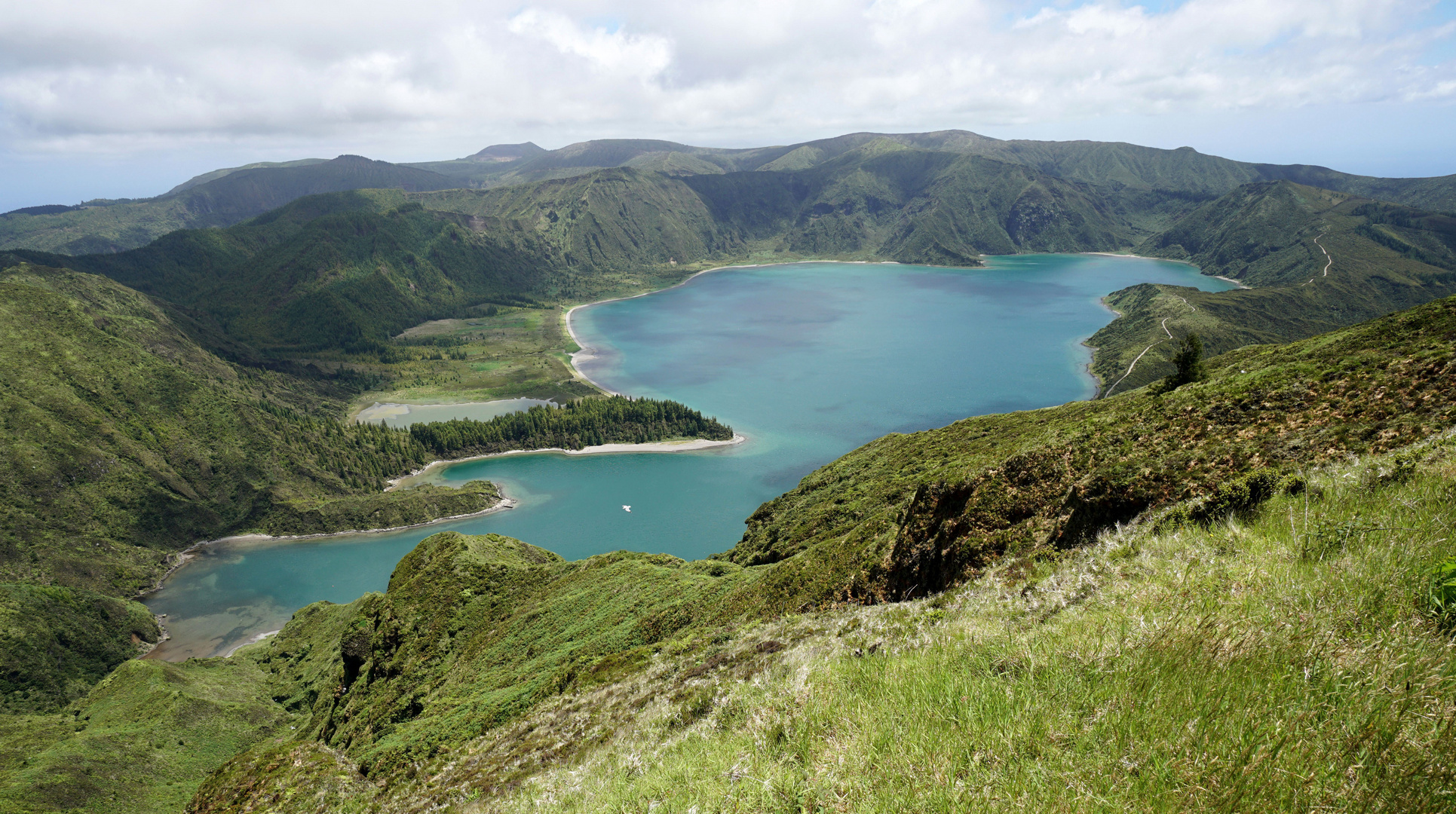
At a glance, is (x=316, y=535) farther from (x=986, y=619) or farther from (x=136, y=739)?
(x=986, y=619)

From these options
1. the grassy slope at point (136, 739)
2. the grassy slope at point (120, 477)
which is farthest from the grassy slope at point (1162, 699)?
the grassy slope at point (120, 477)

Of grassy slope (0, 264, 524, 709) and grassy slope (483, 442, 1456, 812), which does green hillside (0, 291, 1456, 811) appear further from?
grassy slope (0, 264, 524, 709)

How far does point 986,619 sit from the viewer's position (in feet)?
38.4

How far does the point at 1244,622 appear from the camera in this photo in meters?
5.78

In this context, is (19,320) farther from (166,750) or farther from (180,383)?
(166,750)

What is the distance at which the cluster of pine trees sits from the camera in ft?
497

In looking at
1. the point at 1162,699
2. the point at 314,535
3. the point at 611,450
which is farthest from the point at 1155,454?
the point at 314,535

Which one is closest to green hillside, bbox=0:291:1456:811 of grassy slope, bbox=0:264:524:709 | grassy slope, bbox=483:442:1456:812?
grassy slope, bbox=483:442:1456:812

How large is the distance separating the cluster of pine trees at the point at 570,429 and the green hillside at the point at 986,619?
102 metres

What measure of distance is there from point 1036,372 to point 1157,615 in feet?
615

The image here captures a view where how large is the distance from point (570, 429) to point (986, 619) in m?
151

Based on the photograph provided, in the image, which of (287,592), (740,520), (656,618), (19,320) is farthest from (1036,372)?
(19,320)

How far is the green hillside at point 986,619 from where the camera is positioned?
5.44 meters

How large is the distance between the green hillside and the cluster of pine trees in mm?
102394
